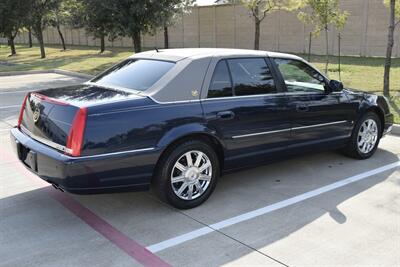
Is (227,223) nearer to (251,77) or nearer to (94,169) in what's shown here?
(94,169)

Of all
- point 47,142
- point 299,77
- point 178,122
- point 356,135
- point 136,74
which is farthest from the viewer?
point 356,135

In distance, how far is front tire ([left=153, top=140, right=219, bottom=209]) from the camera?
4312 mm

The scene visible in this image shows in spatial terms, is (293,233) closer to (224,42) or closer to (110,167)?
(110,167)

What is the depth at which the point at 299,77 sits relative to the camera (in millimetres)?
5598

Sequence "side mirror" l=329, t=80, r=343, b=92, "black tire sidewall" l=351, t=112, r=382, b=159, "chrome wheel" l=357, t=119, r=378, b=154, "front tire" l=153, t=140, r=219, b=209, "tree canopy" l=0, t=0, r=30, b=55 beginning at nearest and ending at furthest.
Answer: "front tire" l=153, t=140, r=219, b=209, "side mirror" l=329, t=80, r=343, b=92, "black tire sidewall" l=351, t=112, r=382, b=159, "chrome wheel" l=357, t=119, r=378, b=154, "tree canopy" l=0, t=0, r=30, b=55

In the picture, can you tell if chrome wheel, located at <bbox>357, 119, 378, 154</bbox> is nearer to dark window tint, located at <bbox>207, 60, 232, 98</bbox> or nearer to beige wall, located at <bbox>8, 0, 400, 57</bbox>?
dark window tint, located at <bbox>207, 60, 232, 98</bbox>

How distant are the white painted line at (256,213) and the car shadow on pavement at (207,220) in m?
0.07

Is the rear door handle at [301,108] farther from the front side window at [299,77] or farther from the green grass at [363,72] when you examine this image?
the green grass at [363,72]

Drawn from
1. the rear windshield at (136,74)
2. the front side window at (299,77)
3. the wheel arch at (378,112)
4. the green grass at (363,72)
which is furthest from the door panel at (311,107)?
the green grass at (363,72)

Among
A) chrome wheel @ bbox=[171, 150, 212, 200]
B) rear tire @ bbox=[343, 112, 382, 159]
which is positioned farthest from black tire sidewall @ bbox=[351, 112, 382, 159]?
chrome wheel @ bbox=[171, 150, 212, 200]

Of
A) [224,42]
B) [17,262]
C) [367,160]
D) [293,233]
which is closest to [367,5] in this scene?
[224,42]

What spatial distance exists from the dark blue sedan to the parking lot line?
40cm

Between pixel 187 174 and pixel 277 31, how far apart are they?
2219 centimetres

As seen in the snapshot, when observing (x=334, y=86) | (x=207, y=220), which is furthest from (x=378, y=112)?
(x=207, y=220)
